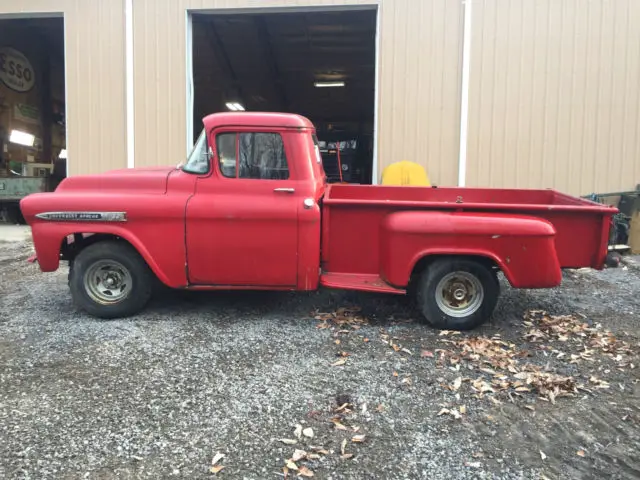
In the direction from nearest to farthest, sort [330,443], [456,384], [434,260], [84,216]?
[330,443] → [456,384] → [434,260] → [84,216]

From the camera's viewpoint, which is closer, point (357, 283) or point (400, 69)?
point (357, 283)

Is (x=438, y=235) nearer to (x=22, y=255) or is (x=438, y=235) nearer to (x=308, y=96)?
(x=22, y=255)

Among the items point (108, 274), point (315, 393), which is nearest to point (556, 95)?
point (315, 393)

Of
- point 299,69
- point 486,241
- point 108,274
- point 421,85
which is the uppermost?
point 299,69

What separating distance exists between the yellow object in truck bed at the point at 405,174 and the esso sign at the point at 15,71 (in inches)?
508

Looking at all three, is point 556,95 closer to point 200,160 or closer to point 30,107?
point 200,160

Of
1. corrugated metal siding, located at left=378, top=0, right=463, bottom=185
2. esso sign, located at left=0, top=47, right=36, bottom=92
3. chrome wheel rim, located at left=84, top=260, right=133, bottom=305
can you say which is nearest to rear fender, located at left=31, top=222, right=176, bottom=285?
chrome wheel rim, located at left=84, top=260, right=133, bottom=305

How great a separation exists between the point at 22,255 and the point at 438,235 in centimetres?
726

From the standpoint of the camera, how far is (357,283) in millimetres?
4879

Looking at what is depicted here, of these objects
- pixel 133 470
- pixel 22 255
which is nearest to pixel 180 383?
pixel 133 470

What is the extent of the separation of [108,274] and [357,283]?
2472mm

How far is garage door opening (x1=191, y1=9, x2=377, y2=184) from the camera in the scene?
1187 centimetres

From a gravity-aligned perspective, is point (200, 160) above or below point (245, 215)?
above

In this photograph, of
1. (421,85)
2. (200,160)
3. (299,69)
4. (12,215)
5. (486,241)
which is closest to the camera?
(486,241)
